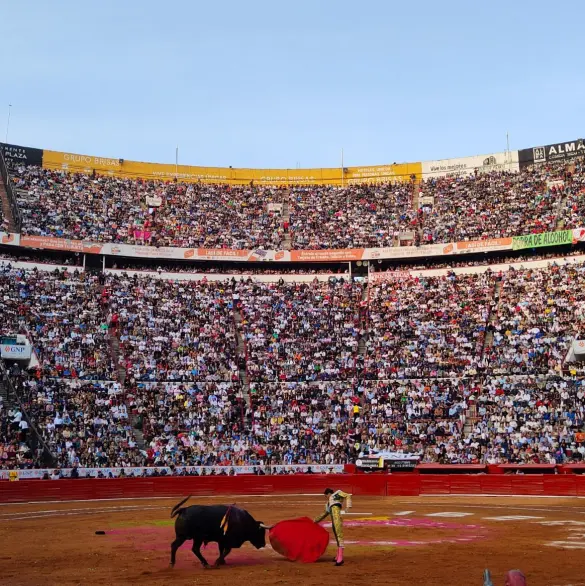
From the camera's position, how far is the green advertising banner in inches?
1913

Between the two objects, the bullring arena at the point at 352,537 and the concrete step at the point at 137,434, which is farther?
the concrete step at the point at 137,434

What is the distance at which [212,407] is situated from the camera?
140 feet

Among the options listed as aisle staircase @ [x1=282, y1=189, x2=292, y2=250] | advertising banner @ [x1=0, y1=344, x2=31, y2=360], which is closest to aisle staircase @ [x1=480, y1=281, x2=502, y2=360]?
aisle staircase @ [x1=282, y1=189, x2=292, y2=250]

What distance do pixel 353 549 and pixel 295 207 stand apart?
45.6 meters

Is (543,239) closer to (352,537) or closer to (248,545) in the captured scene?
(352,537)

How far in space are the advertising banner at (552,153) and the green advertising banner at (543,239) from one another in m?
9.68

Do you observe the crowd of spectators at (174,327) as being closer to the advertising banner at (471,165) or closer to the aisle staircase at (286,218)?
the aisle staircase at (286,218)

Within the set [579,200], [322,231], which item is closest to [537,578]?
[579,200]

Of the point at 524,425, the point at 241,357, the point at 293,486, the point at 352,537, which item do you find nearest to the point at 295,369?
the point at 241,357

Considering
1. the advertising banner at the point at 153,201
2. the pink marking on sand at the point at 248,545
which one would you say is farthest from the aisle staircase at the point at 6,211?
the pink marking on sand at the point at 248,545

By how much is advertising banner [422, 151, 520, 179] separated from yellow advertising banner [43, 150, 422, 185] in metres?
1.07

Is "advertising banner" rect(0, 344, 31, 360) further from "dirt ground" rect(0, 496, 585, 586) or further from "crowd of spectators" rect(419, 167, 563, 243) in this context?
"crowd of spectators" rect(419, 167, 563, 243)

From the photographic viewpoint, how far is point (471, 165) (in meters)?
62.1

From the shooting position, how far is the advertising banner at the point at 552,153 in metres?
56.6
